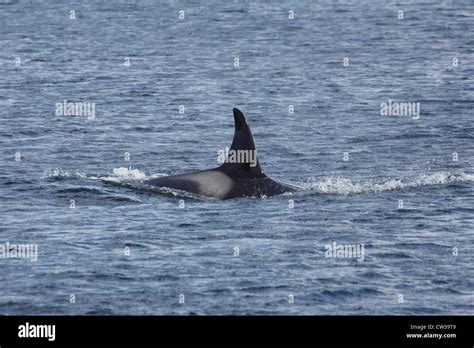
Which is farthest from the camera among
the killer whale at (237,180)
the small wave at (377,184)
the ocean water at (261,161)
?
the small wave at (377,184)

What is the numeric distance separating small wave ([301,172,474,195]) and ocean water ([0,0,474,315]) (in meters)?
0.08

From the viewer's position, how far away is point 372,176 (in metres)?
33.0

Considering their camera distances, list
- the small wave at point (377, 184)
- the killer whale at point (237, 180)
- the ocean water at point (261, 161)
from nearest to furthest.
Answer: the ocean water at point (261, 161) → the killer whale at point (237, 180) → the small wave at point (377, 184)

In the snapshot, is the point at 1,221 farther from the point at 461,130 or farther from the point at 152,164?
the point at 461,130

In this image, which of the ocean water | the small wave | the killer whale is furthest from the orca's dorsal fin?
the small wave

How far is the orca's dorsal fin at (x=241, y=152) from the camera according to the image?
29.3 m

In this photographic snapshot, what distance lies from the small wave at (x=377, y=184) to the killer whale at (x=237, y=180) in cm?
151

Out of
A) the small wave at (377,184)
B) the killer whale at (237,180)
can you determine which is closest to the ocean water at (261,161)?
the small wave at (377,184)

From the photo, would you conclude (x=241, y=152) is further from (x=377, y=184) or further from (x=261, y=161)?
(x=261, y=161)

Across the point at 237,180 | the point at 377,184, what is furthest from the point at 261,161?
the point at 237,180

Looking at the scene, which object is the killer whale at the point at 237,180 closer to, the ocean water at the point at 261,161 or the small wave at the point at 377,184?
the ocean water at the point at 261,161

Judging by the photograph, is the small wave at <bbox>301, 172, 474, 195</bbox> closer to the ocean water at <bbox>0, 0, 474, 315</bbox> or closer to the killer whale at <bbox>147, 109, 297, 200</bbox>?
the ocean water at <bbox>0, 0, 474, 315</bbox>
